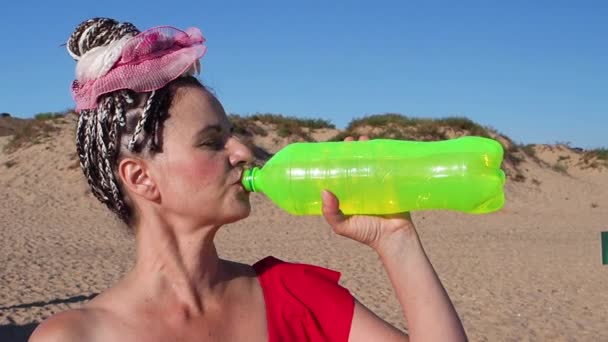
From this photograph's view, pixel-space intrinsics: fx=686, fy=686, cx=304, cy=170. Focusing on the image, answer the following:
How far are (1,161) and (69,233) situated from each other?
11277 millimetres

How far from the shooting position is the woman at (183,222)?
1.90 metres

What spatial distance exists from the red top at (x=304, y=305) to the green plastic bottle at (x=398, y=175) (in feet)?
0.82

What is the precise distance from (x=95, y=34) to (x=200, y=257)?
75 cm

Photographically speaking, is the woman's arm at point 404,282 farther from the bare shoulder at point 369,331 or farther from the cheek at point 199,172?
the cheek at point 199,172

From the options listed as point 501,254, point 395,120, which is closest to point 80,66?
point 501,254

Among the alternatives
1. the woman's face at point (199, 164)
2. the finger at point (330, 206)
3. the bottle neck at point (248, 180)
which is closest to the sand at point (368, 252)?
the woman's face at point (199, 164)

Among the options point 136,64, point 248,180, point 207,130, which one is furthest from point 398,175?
point 136,64

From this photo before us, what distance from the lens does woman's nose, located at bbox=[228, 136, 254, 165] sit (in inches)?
75.9

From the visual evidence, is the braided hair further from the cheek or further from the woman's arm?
the woman's arm

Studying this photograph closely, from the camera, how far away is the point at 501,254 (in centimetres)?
1501

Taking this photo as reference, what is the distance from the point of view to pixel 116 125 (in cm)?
190

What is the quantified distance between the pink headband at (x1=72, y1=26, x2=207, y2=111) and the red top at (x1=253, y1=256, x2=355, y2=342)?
0.71 metres

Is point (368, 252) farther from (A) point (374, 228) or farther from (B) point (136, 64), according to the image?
(B) point (136, 64)

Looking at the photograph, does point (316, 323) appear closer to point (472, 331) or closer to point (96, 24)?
point (96, 24)
